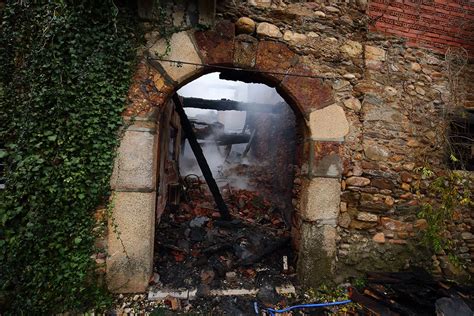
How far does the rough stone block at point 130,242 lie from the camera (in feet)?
7.83

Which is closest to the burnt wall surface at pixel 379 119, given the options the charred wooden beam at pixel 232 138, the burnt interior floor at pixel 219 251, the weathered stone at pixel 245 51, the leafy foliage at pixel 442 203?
the leafy foliage at pixel 442 203

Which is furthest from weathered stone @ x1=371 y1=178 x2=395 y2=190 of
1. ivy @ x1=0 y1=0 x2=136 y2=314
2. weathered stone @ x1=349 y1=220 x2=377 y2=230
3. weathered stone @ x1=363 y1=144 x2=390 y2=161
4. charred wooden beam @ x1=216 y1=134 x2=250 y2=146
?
charred wooden beam @ x1=216 y1=134 x2=250 y2=146

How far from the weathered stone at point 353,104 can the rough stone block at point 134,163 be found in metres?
2.37

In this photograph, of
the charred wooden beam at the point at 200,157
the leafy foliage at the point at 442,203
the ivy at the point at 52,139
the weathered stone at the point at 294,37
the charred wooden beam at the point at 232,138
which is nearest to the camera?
the ivy at the point at 52,139

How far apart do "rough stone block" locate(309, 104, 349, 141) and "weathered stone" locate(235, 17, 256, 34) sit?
1211mm

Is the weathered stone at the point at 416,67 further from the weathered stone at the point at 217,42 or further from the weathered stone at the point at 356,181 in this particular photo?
the weathered stone at the point at 217,42

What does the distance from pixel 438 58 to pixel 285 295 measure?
3697 mm

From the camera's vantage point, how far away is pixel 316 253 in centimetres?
278

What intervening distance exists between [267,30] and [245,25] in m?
0.26

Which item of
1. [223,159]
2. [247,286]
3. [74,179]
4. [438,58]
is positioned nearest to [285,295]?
[247,286]

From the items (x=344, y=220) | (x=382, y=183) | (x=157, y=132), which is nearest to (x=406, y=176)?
(x=382, y=183)

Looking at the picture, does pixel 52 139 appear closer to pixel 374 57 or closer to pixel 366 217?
pixel 366 217

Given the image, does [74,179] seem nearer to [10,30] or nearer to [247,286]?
[10,30]

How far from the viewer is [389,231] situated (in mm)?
2891
